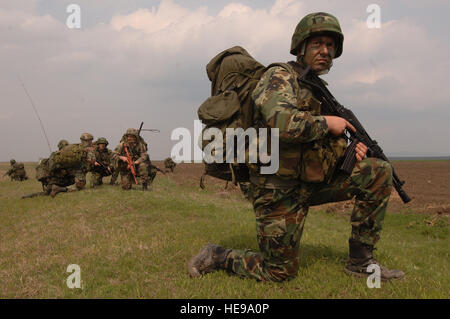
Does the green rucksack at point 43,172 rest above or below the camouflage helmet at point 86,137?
below

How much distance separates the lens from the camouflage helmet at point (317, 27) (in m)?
3.94

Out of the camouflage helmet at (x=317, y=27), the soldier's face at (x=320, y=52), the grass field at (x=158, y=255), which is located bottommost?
the grass field at (x=158, y=255)

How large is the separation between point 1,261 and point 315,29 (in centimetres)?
603

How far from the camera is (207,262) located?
4332 mm

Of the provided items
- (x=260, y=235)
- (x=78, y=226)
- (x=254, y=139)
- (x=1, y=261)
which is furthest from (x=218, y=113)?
(x=78, y=226)

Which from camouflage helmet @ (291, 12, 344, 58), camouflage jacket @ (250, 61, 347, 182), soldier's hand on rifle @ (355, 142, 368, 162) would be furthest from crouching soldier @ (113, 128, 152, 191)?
soldier's hand on rifle @ (355, 142, 368, 162)

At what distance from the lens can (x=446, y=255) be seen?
299 inches

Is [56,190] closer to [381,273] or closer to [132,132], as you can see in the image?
[132,132]

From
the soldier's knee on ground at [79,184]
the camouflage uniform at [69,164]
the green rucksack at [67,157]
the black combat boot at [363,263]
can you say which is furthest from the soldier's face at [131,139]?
the black combat boot at [363,263]

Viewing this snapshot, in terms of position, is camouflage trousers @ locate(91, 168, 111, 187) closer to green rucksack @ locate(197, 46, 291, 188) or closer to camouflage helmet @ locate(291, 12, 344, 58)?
green rucksack @ locate(197, 46, 291, 188)

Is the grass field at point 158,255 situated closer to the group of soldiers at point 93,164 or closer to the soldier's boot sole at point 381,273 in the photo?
the soldier's boot sole at point 381,273

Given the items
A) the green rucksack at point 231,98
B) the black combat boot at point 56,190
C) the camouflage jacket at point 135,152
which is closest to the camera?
the green rucksack at point 231,98

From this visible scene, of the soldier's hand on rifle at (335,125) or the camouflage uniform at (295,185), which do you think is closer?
the camouflage uniform at (295,185)
